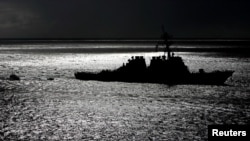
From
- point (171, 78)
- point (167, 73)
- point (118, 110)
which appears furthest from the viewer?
point (171, 78)

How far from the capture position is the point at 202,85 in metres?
79.2

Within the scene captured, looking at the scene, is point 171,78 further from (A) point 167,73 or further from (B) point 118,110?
(B) point 118,110

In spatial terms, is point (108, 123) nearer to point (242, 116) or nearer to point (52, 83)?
point (242, 116)

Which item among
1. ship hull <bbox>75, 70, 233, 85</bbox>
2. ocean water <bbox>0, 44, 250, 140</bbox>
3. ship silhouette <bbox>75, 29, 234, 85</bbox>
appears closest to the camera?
ocean water <bbox>0, 44, 250, 140</bbox>

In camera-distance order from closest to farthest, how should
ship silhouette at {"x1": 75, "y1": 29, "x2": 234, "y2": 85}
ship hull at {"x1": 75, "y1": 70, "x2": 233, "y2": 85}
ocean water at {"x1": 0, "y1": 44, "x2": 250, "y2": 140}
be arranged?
ocean water at {"x1": 0, "y1": 44, "x2": 250, "y2": 140}
ship silhouette at {"x1": 75, "y1": 29, "x2": 234, "y2": 85}
ship hull at {"x1": 75, "y1": 70, "x2": 233, "y2": 85}

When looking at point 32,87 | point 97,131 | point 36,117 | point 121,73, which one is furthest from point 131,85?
point 97,131

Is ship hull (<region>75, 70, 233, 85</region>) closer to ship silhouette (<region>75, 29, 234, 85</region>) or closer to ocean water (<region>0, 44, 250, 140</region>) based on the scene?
ship silhouette (<region>75, 29, 234, 85</region>)

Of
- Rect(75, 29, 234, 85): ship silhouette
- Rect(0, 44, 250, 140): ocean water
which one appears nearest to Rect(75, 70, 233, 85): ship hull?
Rect(75, 29, 234, 85): ship silhouette

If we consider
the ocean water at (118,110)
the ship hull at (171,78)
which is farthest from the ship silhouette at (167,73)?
the ocean water at (118,110)

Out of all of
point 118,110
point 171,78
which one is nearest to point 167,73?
point 171,78

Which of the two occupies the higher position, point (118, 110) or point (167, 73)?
point (167, 73)

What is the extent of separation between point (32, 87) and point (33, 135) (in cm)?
4154

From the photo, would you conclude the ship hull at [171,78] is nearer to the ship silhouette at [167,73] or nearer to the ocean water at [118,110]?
the ship silhouette at [167,73]

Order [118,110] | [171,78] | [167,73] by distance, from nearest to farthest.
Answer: [118,110] → [167,73] → [171,78]
